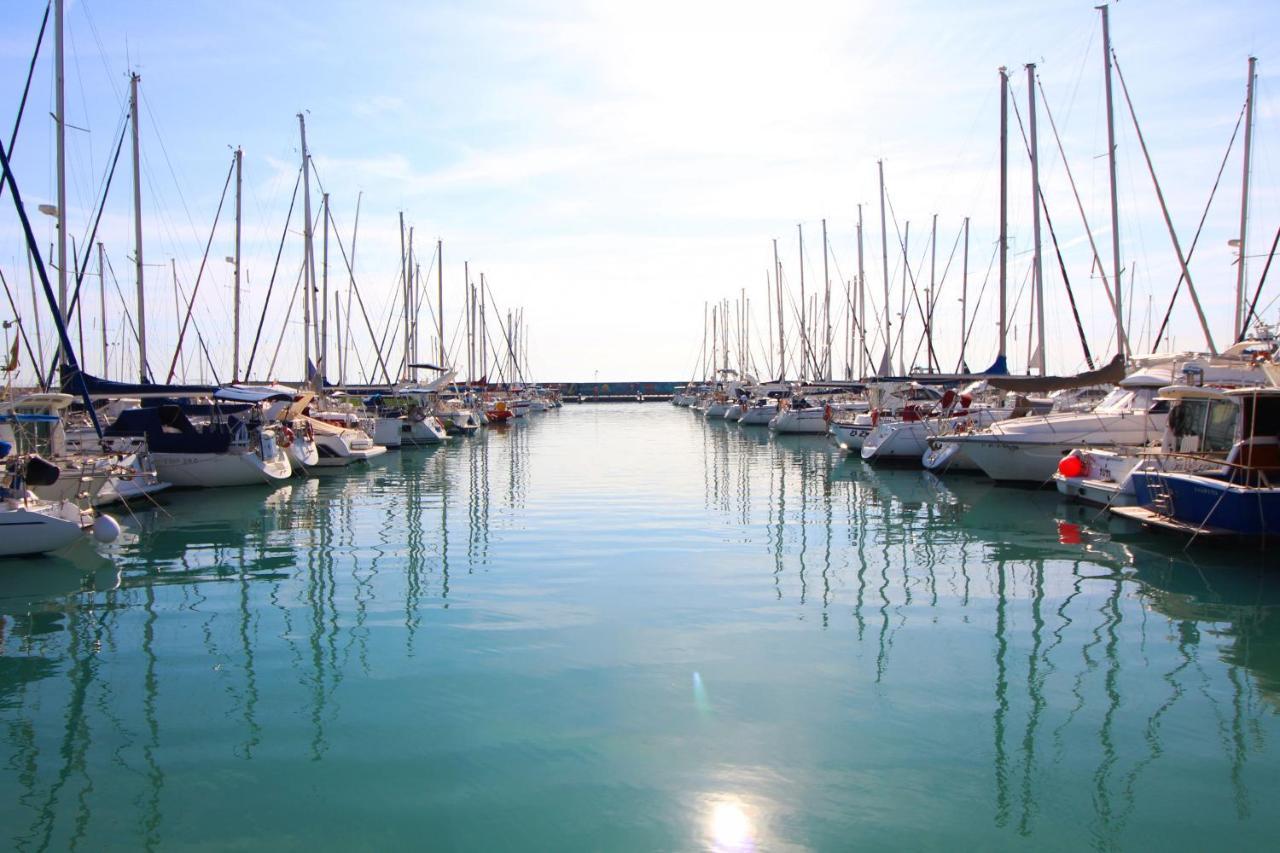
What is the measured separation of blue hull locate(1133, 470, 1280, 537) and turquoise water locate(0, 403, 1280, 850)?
2.13 feet

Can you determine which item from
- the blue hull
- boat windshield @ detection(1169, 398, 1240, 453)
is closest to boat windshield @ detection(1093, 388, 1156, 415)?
boat windshield @ detection(1169, 398, 1240, 453)

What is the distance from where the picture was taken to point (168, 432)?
2558cm

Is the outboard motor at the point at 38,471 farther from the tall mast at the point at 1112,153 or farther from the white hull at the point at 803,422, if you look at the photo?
A: the white hull at the point at 803,422

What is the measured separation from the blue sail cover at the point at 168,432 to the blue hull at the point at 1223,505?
21.8 meters

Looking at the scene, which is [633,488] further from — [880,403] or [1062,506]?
[880,403]

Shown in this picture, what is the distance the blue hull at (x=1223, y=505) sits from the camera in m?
14.9

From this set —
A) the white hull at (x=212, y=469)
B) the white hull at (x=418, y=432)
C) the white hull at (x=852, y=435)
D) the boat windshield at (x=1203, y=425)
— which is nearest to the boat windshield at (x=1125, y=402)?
the boat windshield at (x=1203, y=425)

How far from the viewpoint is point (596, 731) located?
8078 mm

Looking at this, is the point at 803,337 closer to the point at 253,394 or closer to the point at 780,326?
the point at 780,326

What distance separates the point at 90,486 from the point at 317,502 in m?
6.76

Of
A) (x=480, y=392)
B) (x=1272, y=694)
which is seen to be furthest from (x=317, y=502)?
(x=480, y=392)

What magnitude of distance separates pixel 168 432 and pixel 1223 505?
77.7ft

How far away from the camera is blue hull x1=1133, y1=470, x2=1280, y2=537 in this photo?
Result: 48.8 ft

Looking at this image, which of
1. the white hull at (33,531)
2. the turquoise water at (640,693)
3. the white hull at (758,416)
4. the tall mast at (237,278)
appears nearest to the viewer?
the turquoise water at (640,693)
